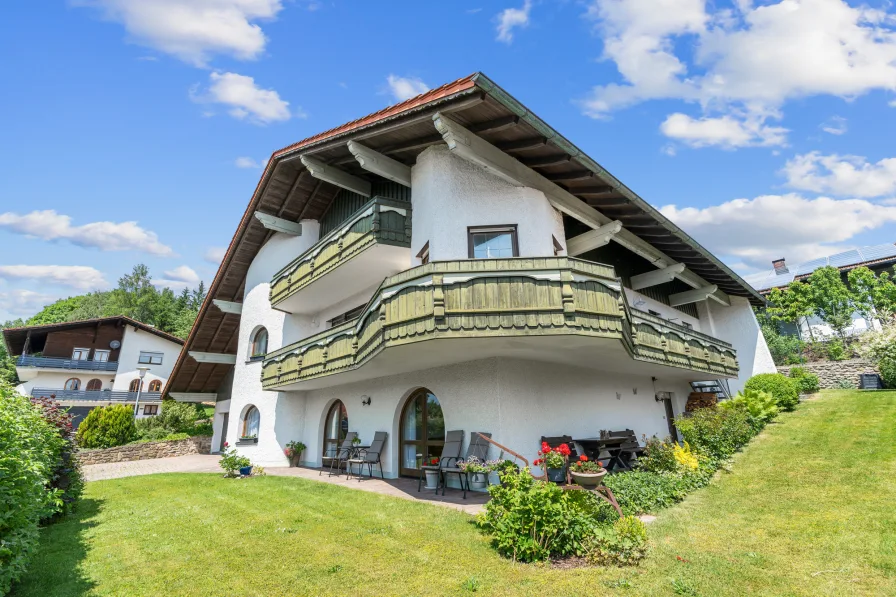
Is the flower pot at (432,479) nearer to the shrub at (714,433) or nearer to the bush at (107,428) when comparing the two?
the shrub at (714,433)

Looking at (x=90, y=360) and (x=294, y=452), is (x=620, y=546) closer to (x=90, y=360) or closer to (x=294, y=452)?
(x=294, y=452)

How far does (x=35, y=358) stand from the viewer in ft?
117

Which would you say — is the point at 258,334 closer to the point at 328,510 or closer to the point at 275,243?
the point at 275,243

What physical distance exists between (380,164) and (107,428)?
2308 cm

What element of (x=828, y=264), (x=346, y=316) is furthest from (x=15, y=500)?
(x=828, y=264)

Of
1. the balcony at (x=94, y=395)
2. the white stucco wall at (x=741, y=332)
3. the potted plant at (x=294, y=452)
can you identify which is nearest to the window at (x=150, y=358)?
the balcony at (x=94, y=395)

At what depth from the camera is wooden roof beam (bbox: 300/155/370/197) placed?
47.0ft

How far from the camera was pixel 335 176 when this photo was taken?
48.8ft

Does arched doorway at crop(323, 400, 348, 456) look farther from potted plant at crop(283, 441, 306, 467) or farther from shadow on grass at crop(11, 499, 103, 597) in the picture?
shadow on grass at crop(11, 499, 103, 597)

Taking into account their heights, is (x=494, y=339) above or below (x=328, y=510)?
above

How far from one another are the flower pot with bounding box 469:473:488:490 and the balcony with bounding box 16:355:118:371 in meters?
42.6

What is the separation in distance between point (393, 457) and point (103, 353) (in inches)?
1592

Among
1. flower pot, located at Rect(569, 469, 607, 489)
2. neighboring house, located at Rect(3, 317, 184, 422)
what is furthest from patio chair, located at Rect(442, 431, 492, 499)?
neighboring house, located at Rect(3, 317, 184, 422)

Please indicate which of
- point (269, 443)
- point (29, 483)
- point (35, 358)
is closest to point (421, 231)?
point (29, 483)
